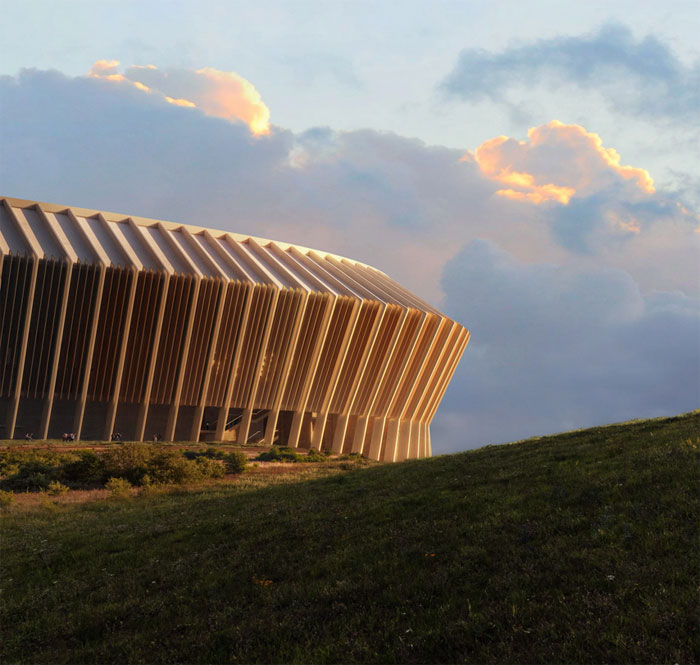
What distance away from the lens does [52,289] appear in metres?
27.7

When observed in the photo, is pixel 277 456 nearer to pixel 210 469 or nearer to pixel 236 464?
pixel 236 464

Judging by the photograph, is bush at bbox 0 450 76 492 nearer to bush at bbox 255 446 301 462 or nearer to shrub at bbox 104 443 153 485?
shrub at bbox 104 443 153 485

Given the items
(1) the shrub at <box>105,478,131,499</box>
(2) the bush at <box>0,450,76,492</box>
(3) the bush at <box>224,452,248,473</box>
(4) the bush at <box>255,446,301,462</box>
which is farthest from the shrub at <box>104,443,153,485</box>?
(4) the bush at <box>255,446,301,462</box>

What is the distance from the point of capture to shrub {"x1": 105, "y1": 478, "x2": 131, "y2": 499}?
58.0 feet

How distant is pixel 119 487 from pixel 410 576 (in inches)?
541

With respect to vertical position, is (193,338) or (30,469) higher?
(193,338)

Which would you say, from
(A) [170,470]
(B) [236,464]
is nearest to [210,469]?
(B) [236,464]

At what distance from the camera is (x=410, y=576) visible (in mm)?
7250

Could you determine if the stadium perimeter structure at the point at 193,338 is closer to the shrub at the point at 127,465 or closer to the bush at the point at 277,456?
the bush at the point at 277,456

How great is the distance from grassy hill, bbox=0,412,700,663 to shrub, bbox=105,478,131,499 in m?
4.65

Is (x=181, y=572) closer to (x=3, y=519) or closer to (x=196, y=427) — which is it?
(x=3, y=519)

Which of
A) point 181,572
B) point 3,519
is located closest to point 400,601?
point 181,572

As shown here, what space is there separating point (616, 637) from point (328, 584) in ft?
11.3

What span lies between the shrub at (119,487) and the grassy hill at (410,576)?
4651 mm
